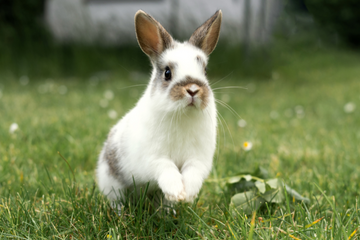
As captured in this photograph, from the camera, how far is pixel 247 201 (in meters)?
2.02

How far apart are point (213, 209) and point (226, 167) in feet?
2.69

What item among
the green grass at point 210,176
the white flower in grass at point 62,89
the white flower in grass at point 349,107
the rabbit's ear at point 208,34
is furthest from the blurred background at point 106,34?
the rabbit's ear at point 208,34

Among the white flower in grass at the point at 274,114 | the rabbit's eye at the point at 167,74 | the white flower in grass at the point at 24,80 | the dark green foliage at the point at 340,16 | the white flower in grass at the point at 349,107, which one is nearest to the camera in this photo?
the rabbit's eye at the point at 167,74

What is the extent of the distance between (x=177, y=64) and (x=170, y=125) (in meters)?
0.33

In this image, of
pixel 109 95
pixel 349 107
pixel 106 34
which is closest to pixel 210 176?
pixel 109 95

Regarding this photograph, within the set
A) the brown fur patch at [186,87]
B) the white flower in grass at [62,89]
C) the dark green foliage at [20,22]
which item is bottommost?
the white flower in grass at [62,89]

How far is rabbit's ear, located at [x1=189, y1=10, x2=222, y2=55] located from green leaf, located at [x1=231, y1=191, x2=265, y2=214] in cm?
89

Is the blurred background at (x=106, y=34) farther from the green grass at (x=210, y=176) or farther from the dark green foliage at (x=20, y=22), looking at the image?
the green grass at (x=210, y=176)

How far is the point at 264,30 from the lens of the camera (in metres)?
9.41

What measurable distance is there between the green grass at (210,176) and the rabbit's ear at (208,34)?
0.86 meters

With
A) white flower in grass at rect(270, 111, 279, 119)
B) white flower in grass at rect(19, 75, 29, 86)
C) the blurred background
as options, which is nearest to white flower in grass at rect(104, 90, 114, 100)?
the blurred background

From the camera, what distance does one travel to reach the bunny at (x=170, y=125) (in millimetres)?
1789

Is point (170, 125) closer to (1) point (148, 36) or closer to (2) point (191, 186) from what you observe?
(2) point (191, 186)

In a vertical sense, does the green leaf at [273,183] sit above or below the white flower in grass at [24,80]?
above
